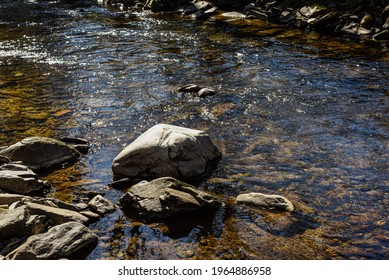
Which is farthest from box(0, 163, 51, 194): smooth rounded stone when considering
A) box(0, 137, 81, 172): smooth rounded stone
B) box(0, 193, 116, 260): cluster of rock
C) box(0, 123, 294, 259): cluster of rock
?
box(0, 137, 81, 172): smooth rounded stone

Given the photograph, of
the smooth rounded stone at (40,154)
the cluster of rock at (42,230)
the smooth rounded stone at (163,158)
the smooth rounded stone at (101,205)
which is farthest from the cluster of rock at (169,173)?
the smooth rounded stone at (40,154)

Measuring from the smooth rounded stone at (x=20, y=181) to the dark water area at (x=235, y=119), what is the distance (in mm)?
286

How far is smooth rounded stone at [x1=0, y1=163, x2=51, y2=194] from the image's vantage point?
281 inches

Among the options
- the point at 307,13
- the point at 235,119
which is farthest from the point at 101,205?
the point at 307,13

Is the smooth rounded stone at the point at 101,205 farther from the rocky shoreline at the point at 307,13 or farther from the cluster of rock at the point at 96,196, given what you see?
the rocky shoreline at the point at 307,13

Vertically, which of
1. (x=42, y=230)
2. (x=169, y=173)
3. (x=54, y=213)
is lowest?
(x=169, y=173)

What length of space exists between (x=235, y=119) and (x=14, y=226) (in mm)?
5520

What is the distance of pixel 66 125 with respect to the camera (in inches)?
406

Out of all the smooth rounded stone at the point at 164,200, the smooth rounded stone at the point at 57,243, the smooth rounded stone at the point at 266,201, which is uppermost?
the smooth rounded stone at the point at 57,243

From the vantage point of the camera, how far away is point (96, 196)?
6977mm

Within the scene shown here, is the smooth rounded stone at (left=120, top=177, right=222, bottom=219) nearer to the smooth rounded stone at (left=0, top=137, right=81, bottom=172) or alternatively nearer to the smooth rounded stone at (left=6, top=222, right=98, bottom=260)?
the smooth rounded stone at (left=6, top=222, right=98, bottom=260)

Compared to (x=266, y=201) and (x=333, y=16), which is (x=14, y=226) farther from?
(x=333, y=16)

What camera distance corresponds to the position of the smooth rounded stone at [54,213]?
613 cm

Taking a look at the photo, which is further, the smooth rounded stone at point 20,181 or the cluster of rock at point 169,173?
the smooth rounded stone at point 20,181
